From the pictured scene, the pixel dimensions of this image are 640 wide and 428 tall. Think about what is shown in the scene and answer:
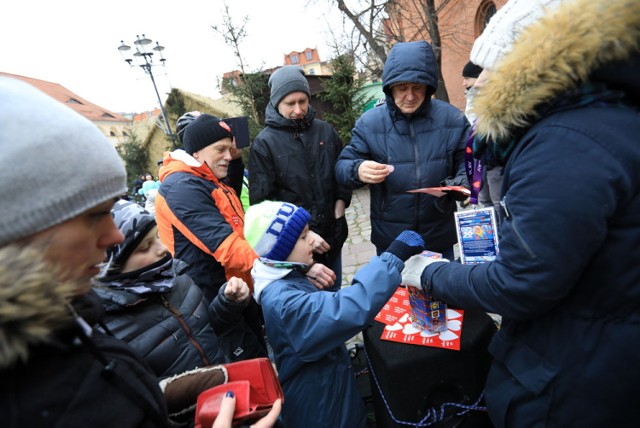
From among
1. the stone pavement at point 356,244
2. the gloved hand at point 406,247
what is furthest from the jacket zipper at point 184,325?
the stone pavement at point 356,244

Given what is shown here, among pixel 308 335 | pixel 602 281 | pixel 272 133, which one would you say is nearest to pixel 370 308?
pixel 308 335

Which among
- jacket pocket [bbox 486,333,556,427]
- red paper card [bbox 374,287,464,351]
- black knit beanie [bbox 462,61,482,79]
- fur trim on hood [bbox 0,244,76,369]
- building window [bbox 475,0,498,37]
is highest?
building window [bbox 475,0,498,37]

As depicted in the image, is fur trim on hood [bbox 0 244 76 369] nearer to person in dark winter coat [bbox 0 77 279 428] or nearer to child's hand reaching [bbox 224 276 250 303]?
person in dark winter coat [bbox 0 77 279 428]

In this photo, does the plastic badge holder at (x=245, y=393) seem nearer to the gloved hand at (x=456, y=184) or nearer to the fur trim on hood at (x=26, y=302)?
the fur trim on hood at (x=26, y=302)

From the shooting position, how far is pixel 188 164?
2377mm

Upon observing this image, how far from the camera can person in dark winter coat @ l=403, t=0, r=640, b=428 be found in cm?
88

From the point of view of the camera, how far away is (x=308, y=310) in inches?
54.2

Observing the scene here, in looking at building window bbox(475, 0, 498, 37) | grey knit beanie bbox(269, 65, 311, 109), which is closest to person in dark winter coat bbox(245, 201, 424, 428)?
grey knit beanie bbox(269, 65, 311, 109)

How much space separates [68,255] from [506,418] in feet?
4.93

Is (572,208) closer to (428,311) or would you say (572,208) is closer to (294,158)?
(428,311)

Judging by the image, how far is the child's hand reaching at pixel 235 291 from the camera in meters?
1.90

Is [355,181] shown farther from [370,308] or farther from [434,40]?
[434,40]

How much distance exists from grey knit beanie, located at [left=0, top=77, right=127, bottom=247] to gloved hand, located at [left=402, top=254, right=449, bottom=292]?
124 cm

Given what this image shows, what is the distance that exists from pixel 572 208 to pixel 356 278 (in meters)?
0.81
